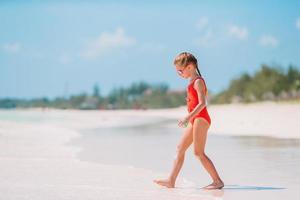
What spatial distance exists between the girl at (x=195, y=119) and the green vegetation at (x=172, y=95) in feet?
123

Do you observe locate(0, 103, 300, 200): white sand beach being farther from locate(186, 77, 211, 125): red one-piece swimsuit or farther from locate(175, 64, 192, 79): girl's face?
locate(175, 64, 192, 79): girl's face

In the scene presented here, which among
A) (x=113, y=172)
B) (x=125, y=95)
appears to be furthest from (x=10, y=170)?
(x=125, y=95)

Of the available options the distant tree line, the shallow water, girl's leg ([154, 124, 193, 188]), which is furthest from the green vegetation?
girl's leg ([154, 124, 193, 188])

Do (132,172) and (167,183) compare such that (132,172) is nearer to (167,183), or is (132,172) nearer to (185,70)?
(167,183)

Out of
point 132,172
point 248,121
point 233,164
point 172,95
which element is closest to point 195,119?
point 132,172

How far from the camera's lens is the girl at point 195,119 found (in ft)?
19.8

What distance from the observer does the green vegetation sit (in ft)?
205

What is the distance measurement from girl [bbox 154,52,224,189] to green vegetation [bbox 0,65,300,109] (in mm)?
37587

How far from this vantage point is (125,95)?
371 ft

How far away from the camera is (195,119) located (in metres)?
6.08

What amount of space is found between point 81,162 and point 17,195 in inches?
117

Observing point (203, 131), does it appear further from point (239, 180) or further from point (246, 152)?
point (246, 152)

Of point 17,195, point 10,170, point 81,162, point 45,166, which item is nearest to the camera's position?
point 17,195

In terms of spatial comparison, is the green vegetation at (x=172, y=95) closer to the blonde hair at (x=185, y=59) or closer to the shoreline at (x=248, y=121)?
the shoreline at (x=248, y=121)
